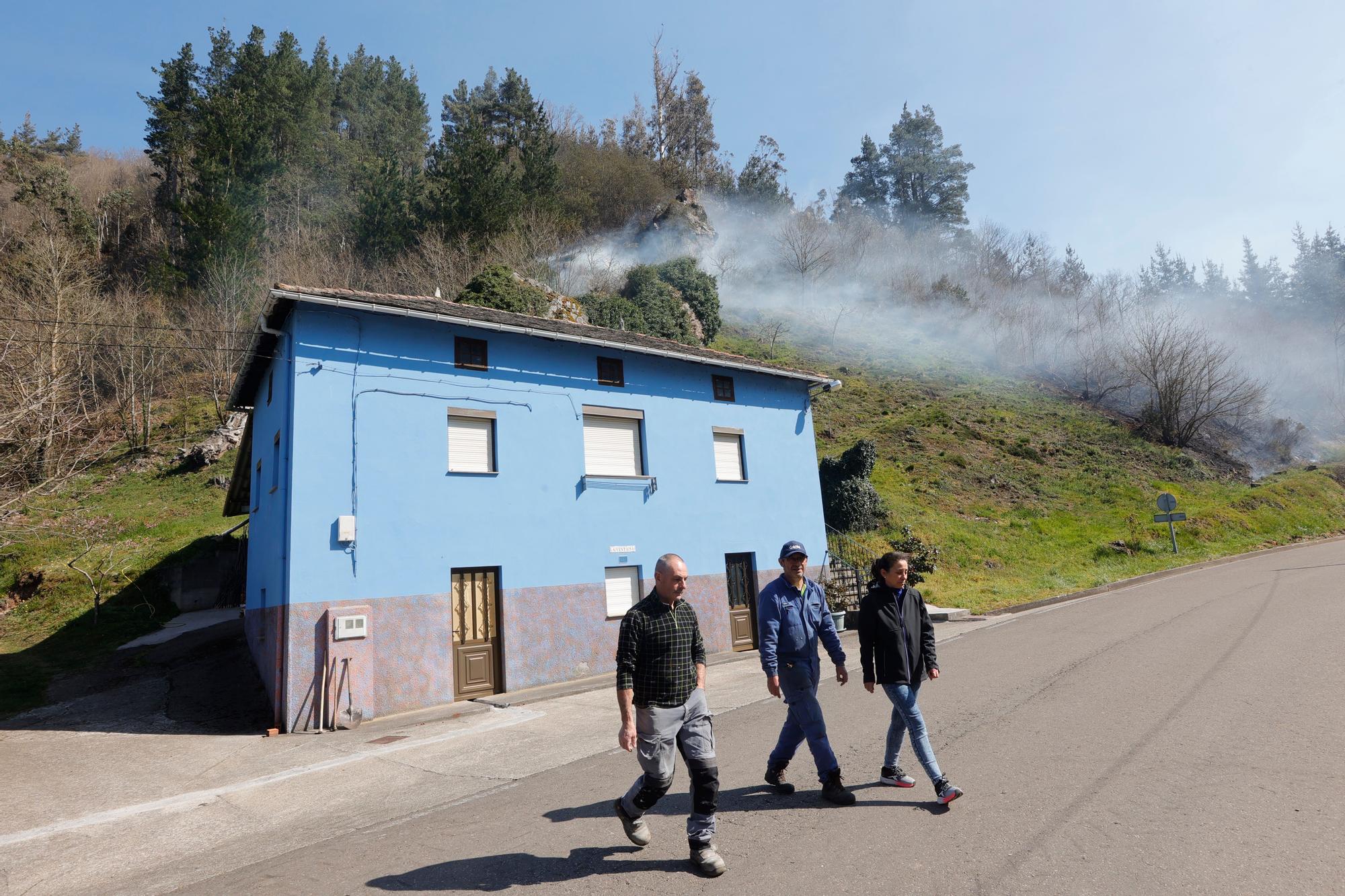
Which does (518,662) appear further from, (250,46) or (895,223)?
(895,223)

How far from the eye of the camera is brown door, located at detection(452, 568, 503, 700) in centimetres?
1181

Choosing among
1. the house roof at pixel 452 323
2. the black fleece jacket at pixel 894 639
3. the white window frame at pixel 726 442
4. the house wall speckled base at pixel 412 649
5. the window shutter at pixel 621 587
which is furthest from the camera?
the white window frame at pixel 726 442

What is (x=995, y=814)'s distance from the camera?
450cm

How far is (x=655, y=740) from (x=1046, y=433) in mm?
43844

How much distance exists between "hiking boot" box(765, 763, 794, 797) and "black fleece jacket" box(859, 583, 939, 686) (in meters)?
0.95

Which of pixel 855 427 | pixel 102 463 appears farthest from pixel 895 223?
pixel 102 463

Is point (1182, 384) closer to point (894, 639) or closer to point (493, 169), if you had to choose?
point (493, 169)

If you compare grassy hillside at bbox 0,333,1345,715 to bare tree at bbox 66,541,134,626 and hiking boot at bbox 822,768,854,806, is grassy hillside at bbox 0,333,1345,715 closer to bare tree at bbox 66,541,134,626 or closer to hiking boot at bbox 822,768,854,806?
bare tree at bbox 66,541,134,626

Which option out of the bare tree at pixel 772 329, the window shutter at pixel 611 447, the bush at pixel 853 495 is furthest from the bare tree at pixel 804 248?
the window shutter at pixel 611 447

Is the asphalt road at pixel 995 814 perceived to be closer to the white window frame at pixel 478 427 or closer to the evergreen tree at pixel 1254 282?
the white window frame at pixel 478 427

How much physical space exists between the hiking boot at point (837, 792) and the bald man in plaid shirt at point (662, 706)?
1.04 meters

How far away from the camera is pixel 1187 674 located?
26.9ft

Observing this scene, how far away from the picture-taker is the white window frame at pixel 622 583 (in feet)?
45.0

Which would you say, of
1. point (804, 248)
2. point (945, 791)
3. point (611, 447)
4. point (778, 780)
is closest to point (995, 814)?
point (945, 791)
